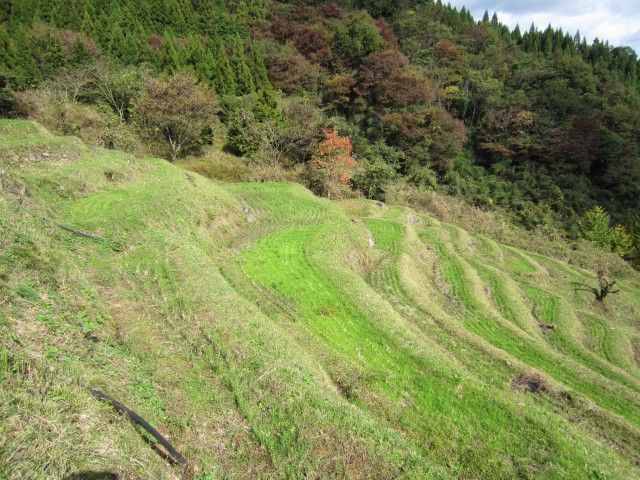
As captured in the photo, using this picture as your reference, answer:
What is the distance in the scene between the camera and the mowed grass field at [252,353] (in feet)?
17.7

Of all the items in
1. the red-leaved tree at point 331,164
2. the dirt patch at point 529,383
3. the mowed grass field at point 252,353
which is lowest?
the dirt patch at point 529,383

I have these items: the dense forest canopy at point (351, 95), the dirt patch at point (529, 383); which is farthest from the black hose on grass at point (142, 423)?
the dense forest canopy at point (351, 95)

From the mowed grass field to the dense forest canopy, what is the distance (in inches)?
615

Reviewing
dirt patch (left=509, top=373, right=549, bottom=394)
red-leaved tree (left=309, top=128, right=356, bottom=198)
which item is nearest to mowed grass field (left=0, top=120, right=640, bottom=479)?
dirt patch (left=509, top=373, right=549, bottom=394)

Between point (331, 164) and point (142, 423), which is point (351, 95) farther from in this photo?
point (142, 423)

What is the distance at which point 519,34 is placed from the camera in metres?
84.2

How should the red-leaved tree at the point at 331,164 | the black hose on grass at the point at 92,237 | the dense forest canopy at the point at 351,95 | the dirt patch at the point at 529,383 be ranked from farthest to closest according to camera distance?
the red-leaved tree at the point at 331,164
the dense forest canopy at the point at 351,95
the dirt patch at the point at 529,383
the black hose on grass at the point at 92,237

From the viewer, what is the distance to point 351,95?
165 feet

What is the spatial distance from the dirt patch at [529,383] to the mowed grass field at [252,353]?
65 mm

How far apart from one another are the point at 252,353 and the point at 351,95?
4917 cm

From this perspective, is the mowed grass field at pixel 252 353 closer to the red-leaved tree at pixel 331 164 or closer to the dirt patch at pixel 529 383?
the dirt patch at pixel 529 383

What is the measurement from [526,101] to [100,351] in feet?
204

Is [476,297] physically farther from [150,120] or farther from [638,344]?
[150,120]

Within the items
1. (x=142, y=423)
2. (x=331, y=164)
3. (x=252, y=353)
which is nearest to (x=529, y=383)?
(x=252, y=353)
